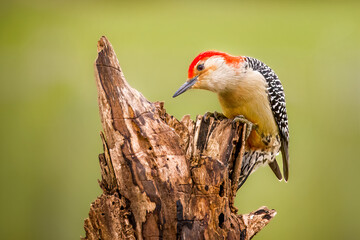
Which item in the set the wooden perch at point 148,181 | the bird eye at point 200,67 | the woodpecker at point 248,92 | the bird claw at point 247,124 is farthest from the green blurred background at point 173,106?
the wooden perch at point 148,181

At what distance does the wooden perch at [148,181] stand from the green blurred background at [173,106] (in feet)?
6.99

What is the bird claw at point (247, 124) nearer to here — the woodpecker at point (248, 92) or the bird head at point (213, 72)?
the woodpecker at point (248, 92)

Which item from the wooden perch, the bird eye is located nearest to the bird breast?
the bird eye

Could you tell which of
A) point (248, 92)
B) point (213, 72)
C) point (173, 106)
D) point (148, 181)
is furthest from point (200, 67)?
point (173, 106)

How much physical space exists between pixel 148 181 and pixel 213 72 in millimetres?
1023

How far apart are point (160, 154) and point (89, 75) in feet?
8.42

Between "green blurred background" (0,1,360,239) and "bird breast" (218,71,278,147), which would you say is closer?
"bird breast" (218,71,278,147)

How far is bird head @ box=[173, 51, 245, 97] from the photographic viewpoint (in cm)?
273

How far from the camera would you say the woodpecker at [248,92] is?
9.07 feet

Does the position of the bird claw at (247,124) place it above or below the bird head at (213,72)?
Result: below

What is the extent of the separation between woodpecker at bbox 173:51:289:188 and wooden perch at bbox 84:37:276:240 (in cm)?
60

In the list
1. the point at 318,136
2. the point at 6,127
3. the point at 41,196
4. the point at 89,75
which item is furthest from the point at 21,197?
the point at 318,136

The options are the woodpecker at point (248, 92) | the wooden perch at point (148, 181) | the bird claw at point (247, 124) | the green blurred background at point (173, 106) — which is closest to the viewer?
the wooden perch at point (148, 181)

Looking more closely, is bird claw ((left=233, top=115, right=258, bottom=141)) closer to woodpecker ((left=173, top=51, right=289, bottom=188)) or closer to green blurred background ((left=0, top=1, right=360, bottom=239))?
woodpecker ((left=173, top=51, right=289, bottom=188))
